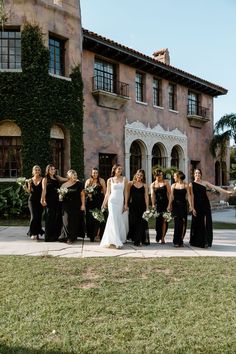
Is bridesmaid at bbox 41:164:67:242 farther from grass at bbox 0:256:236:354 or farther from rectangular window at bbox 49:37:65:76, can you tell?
rectangular window at bbox 49:37:65:76

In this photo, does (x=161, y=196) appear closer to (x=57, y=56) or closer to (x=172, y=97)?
(x=57, y=56)

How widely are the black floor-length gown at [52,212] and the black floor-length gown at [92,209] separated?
2.56 feet

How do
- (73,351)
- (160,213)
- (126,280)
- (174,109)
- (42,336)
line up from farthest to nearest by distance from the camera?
(174,109), (160,213), (126,280), (42,336), (73,351)

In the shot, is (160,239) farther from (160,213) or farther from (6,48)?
(6,48)

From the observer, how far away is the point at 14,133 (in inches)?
633

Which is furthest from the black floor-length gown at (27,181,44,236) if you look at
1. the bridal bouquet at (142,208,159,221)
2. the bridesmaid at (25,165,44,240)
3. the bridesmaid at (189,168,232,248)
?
the bridesmaid at (189,168,232,248)

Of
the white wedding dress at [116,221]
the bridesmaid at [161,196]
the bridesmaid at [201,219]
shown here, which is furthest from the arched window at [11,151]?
the bridesmaid at [201,219]

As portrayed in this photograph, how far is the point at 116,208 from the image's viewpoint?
9492 mm

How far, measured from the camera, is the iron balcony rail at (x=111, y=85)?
19305 millimetres

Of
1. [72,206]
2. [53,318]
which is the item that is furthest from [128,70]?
[53,318]

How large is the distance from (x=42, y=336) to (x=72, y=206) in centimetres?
572

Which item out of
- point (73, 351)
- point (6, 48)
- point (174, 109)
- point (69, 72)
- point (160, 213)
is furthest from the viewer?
point (174, 109)

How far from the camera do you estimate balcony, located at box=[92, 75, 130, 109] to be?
1869 centimetres

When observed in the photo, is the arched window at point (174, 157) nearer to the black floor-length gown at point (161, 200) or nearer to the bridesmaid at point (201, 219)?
the black floor-length gown at point (161, 200)
